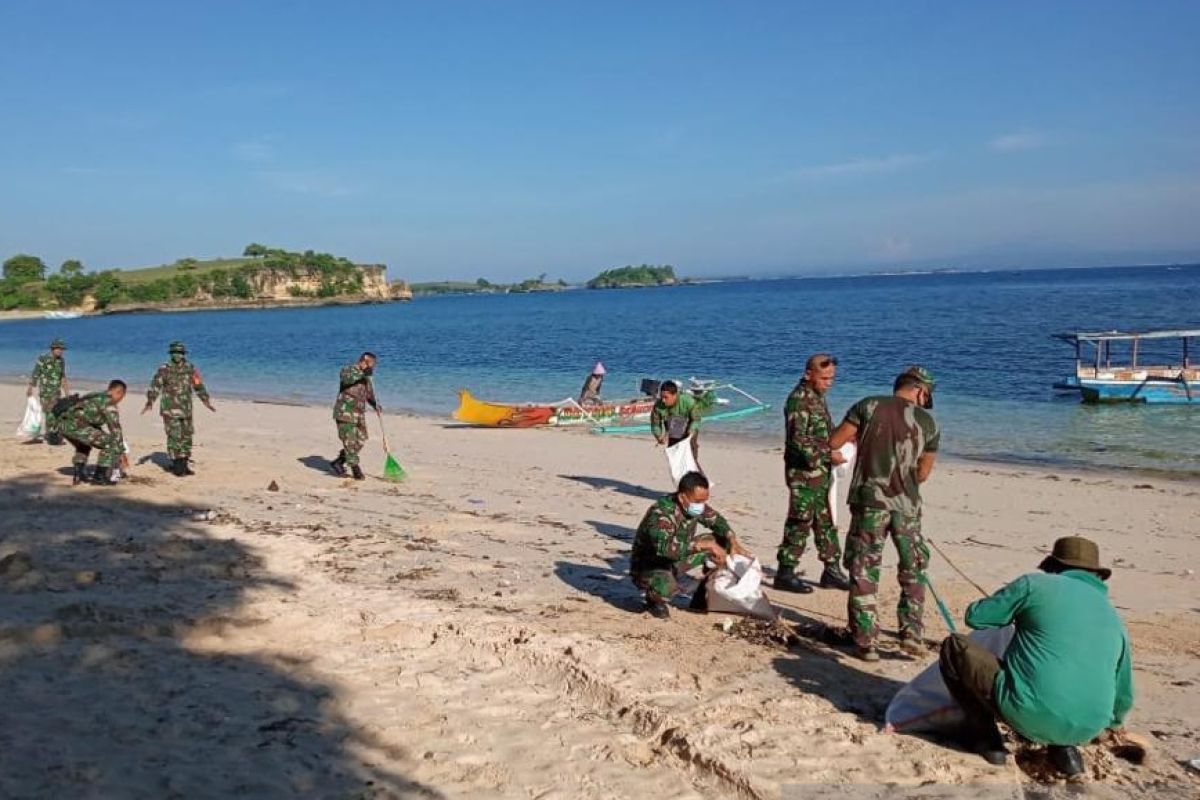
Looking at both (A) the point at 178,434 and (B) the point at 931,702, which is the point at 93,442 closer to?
(A) the point at 178,434

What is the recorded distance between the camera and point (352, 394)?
40.9 feet

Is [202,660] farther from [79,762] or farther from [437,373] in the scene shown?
[437,373]

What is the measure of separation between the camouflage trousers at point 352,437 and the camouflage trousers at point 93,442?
2682 mm

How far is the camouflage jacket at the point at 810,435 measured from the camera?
7656mm

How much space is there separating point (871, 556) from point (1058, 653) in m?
1.85

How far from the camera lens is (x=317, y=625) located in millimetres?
6359

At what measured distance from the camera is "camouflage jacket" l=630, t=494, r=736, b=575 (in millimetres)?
6621

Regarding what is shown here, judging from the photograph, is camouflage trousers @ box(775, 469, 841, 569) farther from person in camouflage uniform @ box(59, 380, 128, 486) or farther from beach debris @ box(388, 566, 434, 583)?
person in camouflage uniform @ box(59, 380, 128, 486)

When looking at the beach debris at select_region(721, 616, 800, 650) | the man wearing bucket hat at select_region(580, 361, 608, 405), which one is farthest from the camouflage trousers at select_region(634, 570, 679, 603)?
the man wearing bucket hat at select_region(580, 361, 608, 405)

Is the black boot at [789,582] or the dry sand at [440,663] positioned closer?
the dry sand at [440,663]

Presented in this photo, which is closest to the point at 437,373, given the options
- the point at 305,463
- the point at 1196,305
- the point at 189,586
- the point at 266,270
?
the point at 305,463

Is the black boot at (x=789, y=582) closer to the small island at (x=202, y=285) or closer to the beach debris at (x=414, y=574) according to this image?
the beach debris at (x=414, y=574)

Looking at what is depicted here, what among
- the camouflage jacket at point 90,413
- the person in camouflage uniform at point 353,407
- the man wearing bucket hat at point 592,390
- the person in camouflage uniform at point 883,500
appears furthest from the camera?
the man wearing bucket hat at point 592,390

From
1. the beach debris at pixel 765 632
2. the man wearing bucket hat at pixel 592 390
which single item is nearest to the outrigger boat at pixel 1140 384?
the man wearing bucket hat at pixel 592 390
